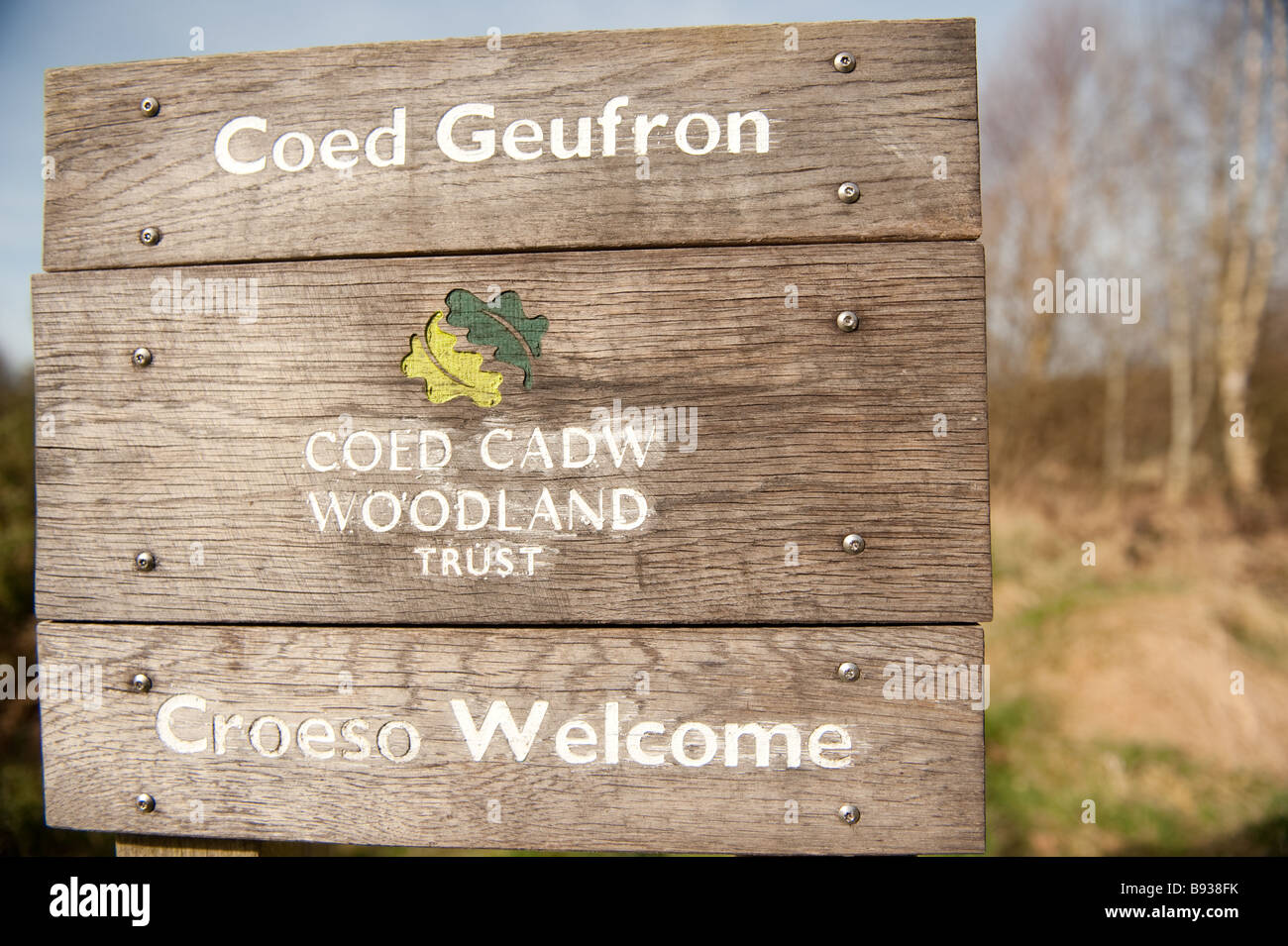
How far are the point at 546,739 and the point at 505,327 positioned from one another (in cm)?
81

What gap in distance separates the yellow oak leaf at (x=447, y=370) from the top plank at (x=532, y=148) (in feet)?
0.61

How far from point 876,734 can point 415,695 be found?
90 centimetres

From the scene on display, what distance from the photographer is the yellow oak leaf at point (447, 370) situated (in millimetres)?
1395

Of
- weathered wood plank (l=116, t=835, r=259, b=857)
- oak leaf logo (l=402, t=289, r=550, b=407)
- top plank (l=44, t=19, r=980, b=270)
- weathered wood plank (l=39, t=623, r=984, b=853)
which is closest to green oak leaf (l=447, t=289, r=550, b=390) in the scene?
oak leaf logo (l=402, t=289, r=550, b=407)

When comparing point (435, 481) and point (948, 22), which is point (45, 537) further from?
point (948, 22)

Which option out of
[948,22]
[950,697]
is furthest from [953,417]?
[948,22]

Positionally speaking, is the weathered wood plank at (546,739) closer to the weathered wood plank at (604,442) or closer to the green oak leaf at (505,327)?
the weathered wood plank at (604,442)

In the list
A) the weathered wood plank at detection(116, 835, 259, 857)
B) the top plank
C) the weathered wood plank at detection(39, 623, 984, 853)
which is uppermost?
the top plank

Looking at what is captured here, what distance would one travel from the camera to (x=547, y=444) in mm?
1391

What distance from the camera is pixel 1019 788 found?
4.23 m

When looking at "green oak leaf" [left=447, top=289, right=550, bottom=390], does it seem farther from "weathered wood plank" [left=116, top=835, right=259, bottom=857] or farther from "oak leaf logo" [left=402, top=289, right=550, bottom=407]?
"weathered wood plank" [left=116, top=835, right=259, bottom=857]

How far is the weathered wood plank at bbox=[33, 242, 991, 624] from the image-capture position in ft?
4.49

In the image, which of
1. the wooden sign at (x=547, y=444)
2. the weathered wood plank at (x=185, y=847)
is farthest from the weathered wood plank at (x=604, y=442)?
the weathered wood plank at (x=185, y=847)

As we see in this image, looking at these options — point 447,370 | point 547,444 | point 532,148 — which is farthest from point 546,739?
point 532,148
